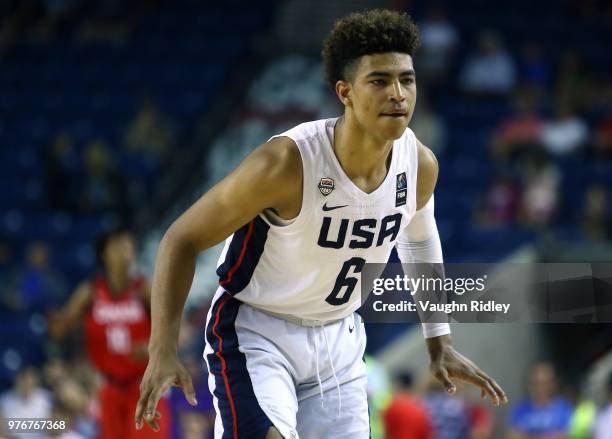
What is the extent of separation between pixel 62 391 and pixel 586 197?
580 cm

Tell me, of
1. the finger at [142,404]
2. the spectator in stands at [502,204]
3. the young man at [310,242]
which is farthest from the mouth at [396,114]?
the spectator in stands at [502,204]

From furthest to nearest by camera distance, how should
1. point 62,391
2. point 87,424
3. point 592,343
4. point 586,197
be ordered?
point 586,197 → point 592,343 → point 62,391 → point 87,424

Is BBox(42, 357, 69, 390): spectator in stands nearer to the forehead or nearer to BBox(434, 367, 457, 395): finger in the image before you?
BBox(434, 367, 457, 395): finger

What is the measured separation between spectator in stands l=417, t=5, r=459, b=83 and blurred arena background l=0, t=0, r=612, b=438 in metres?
0.02

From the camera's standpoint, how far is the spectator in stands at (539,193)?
40.1ft

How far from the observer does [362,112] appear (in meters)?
4.59

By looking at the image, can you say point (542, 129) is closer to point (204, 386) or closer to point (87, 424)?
point (204, 386)

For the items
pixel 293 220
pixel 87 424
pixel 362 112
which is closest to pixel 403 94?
pixel 362 112

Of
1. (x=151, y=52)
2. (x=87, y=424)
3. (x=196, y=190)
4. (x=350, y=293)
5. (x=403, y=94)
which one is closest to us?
(x=403, y=94)

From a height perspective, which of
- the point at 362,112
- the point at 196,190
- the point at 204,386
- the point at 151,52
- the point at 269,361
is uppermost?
the point at 151,52

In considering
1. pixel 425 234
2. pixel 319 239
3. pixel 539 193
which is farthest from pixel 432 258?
pixel 539 193

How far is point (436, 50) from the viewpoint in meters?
14.8

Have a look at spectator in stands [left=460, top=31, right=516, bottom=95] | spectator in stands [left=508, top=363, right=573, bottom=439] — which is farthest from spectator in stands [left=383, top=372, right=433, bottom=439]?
spectator in stands [left=460, top=31, right=516, bottom=95]

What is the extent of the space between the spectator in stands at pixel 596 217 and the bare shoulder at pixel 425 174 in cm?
702
